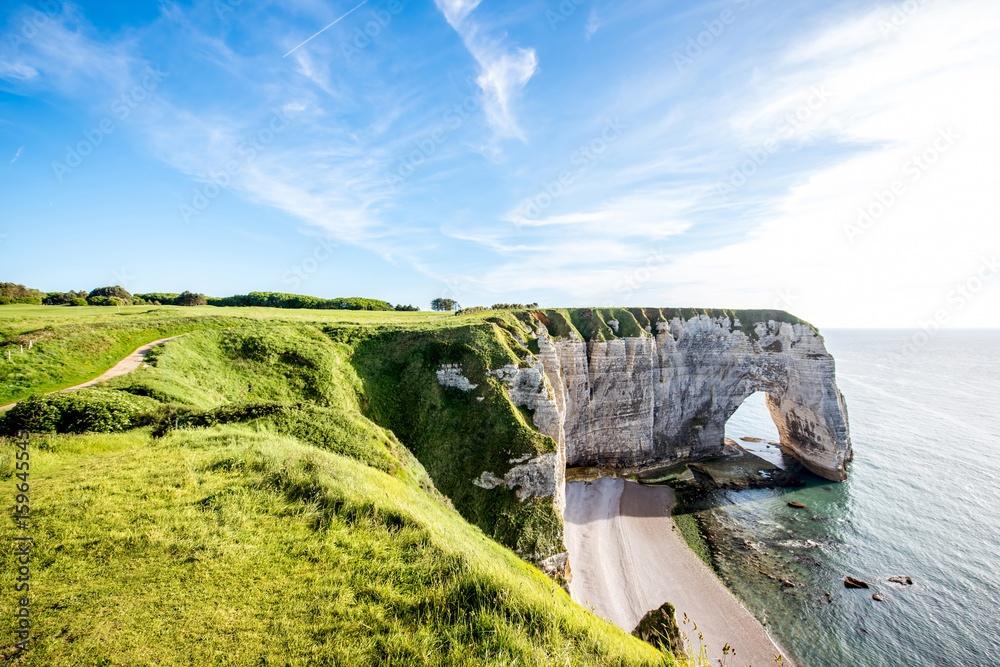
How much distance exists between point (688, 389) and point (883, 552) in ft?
80.1

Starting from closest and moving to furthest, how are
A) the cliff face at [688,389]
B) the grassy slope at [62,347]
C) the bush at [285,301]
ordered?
1. the grassy slope at [62,347]
2. the cliff face at [688,389]
3. the bush at [285,301]

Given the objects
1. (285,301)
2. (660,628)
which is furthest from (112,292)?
(660,628)

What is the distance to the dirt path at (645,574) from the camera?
2573 cm

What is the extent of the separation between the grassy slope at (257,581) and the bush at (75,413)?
222cm

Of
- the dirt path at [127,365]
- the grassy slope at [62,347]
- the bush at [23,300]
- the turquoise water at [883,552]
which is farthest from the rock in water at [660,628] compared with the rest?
the bush at [23,300]

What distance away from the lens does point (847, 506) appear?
40.2 metres

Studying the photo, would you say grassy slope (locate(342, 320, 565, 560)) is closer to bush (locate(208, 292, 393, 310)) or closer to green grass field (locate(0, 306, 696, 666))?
green grass field (locate(0, 306, 696, 666))

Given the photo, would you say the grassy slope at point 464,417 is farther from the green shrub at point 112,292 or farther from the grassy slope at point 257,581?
the green shrub at point 112,292

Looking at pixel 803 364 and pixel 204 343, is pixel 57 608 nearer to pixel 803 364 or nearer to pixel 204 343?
pixel 204 343

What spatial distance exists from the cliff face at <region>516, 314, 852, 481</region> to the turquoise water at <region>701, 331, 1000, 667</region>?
23.9 ft

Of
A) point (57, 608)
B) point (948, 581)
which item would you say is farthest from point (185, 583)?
point (948, 581)

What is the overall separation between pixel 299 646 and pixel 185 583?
2.96m

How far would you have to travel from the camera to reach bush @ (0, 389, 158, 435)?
41.0ft

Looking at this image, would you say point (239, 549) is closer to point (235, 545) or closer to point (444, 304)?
point (235, 545)
